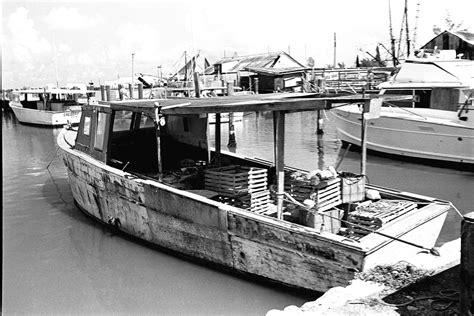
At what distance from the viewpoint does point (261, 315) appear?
25.3 ft

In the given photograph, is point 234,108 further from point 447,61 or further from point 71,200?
point 447,61

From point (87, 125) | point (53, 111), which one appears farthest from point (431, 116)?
point (53, 111)

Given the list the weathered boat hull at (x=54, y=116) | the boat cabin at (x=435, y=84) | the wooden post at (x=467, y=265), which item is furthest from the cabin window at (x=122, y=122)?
the weathered boat hull at (x=54, y=116)

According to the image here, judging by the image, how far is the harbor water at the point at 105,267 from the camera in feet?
27.0

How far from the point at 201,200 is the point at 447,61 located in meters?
15.5

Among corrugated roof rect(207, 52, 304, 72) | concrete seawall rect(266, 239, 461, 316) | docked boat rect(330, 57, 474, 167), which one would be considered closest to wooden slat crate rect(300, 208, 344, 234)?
concrete seawall rect(266, 239, 461, 316)

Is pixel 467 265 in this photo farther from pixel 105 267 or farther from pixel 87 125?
pixel 87 125

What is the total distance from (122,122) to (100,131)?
1477 mm

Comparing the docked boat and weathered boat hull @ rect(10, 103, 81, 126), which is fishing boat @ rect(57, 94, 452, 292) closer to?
the docked boat

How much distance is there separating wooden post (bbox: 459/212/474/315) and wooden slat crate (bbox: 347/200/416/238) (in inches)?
136

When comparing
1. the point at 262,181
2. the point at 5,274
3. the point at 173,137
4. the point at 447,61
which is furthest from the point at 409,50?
the point at 5,274

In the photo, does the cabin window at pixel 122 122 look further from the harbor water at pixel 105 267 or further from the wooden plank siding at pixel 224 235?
the harbor water at pixel 105 267

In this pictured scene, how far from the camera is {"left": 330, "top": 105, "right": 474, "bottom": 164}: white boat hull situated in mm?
17562

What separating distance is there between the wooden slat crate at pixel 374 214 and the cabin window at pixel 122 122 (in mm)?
7371
